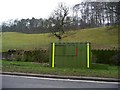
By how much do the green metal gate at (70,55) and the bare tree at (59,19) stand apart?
89.5 feet

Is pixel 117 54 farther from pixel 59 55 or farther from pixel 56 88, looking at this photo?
pixel 56 88

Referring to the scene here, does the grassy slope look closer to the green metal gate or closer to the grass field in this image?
the green metal gate

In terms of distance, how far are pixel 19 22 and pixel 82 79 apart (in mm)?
68726

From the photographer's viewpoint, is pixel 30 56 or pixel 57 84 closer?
pixel 57 84

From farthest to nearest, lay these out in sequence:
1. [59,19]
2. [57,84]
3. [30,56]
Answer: [59,19] → [30,56] → [57,84]

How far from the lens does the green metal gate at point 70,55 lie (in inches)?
882

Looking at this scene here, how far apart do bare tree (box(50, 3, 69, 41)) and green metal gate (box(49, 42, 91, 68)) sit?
89.5ft

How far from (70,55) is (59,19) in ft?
94.9

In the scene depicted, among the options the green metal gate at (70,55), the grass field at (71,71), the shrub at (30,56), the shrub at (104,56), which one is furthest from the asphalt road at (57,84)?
the shrub at (30,56)

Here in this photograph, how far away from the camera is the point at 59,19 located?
5128 centimetres

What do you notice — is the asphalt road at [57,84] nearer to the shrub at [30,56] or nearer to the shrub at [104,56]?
the shrub at [104,56]

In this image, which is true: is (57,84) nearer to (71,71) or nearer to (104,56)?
(71,71)

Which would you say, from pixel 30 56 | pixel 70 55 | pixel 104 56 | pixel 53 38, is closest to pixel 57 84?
pixel 70 55

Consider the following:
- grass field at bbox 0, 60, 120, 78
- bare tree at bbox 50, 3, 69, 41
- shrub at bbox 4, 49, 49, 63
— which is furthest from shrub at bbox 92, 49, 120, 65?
bare tree at bbox 50, 3, 69, 41
